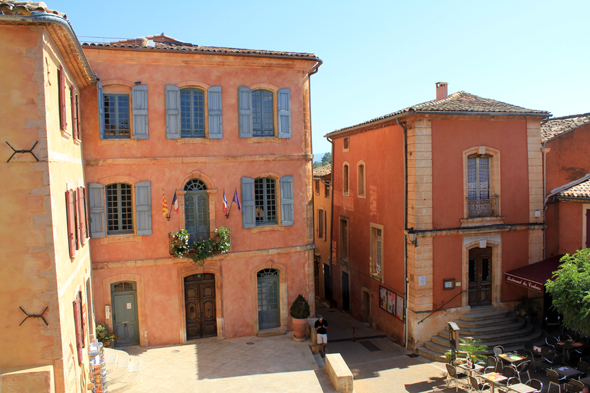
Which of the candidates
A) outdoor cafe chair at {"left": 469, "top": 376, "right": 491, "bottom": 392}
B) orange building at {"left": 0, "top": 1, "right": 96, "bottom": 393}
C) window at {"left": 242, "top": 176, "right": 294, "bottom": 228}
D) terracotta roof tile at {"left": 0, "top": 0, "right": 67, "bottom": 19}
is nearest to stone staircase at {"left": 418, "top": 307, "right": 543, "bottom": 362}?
outdoor cafe chair at {"left": 469, "top": 376, "right": 491, "bottom": 392}

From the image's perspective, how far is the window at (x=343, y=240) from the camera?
23.1 m

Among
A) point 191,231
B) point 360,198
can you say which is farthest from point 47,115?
point 360,198

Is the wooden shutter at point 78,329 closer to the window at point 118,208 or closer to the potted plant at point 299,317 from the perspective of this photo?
A: the window at point 118,208

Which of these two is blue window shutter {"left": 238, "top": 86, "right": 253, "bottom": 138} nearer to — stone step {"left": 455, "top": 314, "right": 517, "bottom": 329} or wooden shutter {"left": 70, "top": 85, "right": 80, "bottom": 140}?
wooden shutter {"left": 70, "top": 85, "right": 80, "bottom": 140}

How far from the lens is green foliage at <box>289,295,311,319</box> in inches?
602

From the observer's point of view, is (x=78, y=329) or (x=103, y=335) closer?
(x=78, y=329)

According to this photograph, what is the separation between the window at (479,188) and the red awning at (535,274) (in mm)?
2480

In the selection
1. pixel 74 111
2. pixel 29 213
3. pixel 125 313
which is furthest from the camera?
pixel 125 313

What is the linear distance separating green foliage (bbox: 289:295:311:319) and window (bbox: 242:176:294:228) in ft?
8.80

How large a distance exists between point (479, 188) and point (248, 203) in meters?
9.02

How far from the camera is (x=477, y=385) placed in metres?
12.6

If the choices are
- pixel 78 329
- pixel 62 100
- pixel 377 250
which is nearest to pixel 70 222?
pixel 78 329

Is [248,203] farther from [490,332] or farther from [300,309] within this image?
[490,332]

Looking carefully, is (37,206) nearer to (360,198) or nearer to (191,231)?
(191,231)
